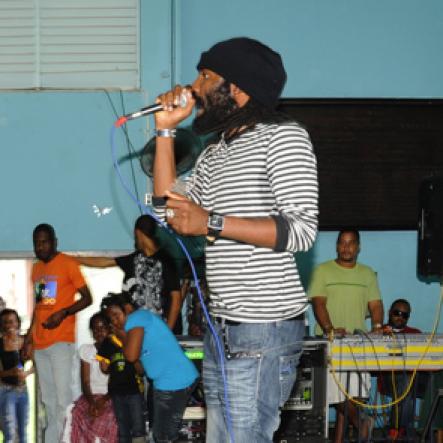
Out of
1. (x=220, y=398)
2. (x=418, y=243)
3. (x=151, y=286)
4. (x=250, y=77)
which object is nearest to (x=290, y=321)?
(x=220, y=398)

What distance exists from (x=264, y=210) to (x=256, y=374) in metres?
0.53

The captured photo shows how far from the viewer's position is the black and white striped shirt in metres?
3.15

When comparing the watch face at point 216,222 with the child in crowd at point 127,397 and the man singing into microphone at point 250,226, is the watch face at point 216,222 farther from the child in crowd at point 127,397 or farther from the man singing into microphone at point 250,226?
the child in crowd at point 127,397

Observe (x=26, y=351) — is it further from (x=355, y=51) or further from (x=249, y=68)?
(x=249, y=68)

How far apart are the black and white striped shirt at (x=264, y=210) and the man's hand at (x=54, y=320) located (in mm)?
5098

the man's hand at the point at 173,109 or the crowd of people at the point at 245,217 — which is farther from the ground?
the man's hand at the point at 173,109

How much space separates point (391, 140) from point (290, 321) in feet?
19.3

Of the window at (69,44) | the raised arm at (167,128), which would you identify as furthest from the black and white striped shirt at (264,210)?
the window at (69,44)

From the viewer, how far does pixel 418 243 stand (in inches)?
333

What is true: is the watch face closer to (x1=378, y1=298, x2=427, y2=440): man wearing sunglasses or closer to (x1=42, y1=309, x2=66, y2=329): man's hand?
(x1=378, y1=298, x2=427, y2=440): man wearing sunglasses

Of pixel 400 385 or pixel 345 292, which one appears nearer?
pixel 400 385

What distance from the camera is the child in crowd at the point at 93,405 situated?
766 cm

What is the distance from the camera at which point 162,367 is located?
22.3 ft

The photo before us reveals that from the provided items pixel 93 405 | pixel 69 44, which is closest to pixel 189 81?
pixel 69 44
